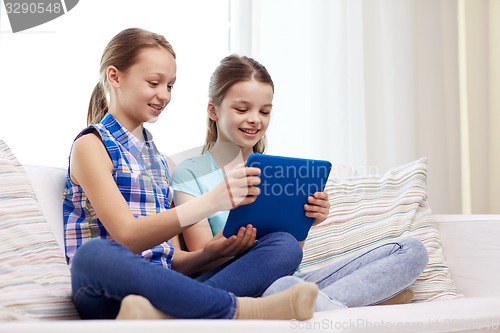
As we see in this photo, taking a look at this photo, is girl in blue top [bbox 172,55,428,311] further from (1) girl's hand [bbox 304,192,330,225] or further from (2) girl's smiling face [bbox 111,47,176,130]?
(2) girl's smiling face [bbox 111,47,176,130]

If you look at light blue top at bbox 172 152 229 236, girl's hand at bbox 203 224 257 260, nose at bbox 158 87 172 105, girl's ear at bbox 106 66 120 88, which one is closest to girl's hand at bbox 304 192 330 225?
girl's hand at bbox 203 224 257 260

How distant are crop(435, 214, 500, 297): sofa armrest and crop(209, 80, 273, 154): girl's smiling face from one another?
552 millimetres

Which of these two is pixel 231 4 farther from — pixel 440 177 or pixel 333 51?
pixel 440 177

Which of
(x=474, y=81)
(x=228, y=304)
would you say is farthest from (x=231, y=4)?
(x=228, y=304)

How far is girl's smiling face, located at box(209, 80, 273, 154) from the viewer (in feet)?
5.41

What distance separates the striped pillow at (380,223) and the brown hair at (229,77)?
0.28 meters

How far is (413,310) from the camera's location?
1144mm

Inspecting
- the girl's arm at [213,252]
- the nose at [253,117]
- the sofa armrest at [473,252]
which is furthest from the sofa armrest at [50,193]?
Answer: the sofa armrest at [473,252]

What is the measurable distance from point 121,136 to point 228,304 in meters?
0.54

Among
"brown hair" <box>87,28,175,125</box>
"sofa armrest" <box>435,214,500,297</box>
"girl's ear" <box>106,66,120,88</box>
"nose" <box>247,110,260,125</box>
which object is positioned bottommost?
"sofa armrest" <box>435,214,500,297</box>

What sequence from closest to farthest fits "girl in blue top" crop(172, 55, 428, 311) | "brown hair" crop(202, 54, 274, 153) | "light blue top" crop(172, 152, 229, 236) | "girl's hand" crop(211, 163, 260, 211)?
"girl's hand" crop(211, 163, 260, 211)
"girl in blue top" crop(172, 55, 428, 311)
"light blue top" crop(172, 152, 229, 236)
"brown hair" crop(202, 54, 274, 153)

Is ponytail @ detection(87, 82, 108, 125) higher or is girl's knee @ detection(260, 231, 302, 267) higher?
ponytail @ detection(87, 82, 108, 125)

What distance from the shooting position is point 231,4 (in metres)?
2.67

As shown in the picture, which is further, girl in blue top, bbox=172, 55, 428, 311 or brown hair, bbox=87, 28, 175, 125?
brown hair, bbox=87, 28, 175, 125
